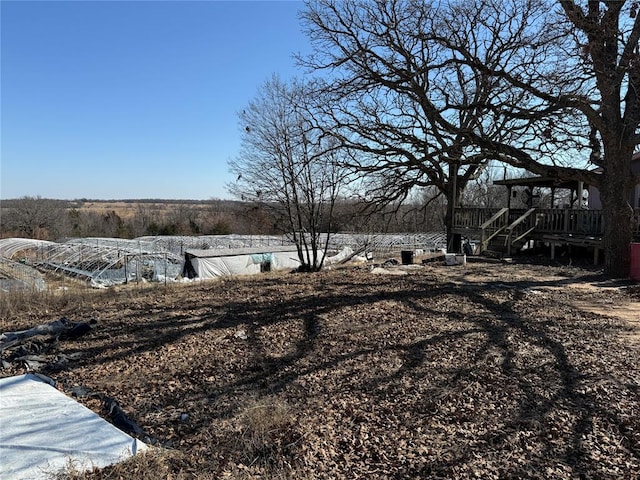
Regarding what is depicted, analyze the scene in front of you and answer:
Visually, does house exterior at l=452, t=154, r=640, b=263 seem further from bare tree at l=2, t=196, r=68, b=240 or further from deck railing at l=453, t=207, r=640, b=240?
bare tree at l=2, t=196, r=68, b=240

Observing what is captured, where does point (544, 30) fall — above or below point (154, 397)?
above

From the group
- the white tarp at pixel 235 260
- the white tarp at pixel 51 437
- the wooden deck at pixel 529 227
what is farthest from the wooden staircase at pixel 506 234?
the white tarp at pixel 51 437

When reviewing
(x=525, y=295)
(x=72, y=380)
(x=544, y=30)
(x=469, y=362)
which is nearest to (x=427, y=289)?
(x=525, y=295)

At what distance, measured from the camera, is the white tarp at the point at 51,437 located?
3.27 meters

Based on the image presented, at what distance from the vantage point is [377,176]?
18.8 m

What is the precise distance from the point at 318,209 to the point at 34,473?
15419mm

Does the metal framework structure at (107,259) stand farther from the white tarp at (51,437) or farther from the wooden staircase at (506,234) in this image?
the white tarp at (51,437)

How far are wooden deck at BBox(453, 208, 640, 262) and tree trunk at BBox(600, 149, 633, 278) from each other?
2.83 meters

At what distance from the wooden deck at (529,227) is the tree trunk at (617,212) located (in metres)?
A: 2.83

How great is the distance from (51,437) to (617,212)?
1291 cm

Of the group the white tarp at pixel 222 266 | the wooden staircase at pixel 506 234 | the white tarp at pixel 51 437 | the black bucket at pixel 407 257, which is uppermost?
the wooden staircase at pixel 506 234

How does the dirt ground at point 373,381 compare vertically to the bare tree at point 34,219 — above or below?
below

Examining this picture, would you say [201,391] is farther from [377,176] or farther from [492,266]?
[377,176]

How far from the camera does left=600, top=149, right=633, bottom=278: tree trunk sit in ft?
37.4
